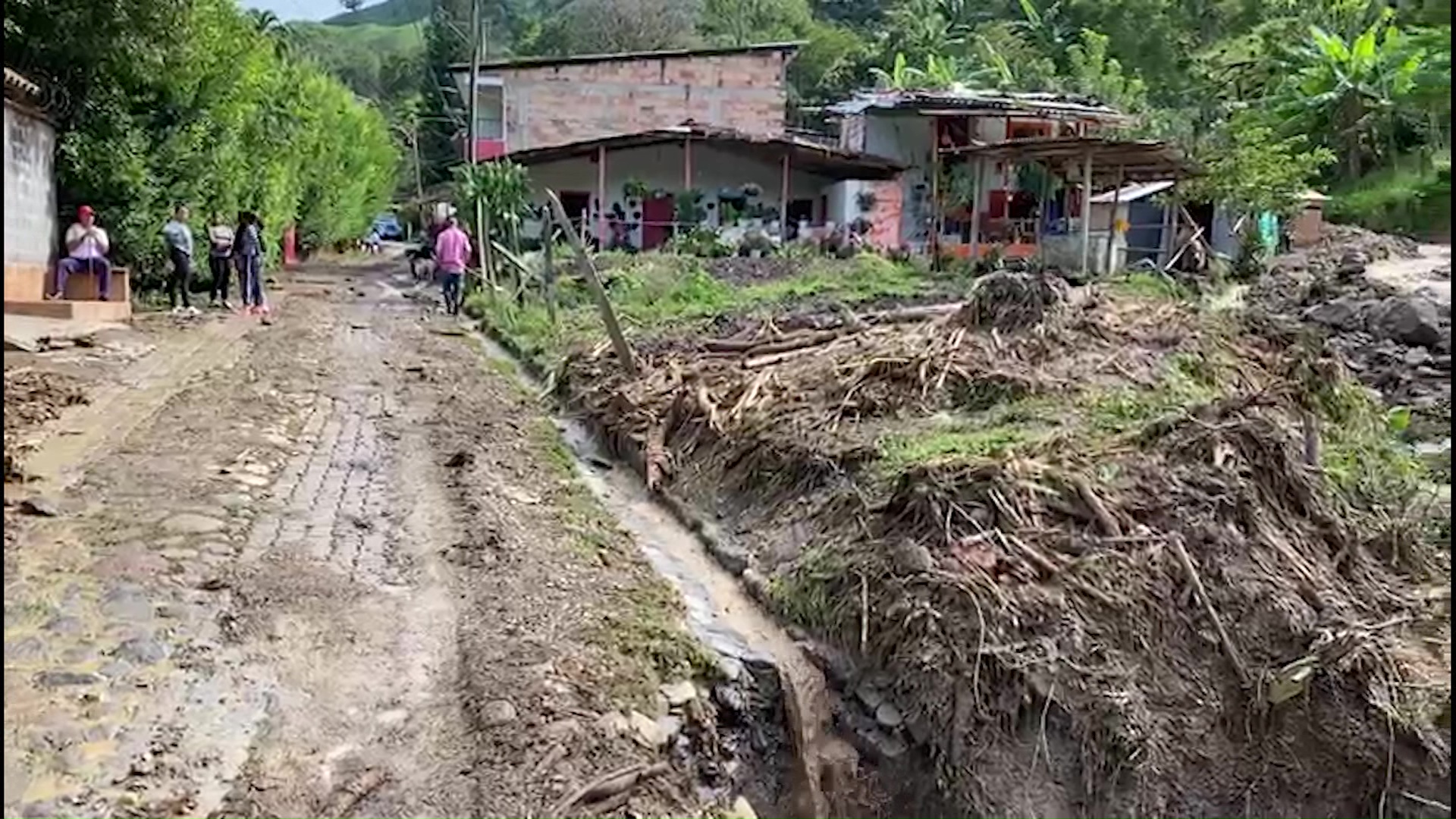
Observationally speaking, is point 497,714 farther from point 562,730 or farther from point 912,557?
point 912,557

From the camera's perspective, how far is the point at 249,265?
707 inches

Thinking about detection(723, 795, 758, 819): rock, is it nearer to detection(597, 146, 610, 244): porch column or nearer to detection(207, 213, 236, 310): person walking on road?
detection(207, 213, 236, 310): person walking on road

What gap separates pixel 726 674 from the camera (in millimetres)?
6332

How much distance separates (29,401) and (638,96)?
28.7 m

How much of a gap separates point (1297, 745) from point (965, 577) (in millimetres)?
2010

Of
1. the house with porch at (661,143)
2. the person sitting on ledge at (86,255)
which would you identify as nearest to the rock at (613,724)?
the person sitting on ledge at (86,255)

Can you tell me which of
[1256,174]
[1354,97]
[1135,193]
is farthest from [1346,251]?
[1354,97]

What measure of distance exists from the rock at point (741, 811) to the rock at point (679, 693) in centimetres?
52

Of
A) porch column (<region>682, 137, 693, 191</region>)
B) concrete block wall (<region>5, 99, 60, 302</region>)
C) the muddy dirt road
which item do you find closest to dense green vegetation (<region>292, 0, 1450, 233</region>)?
the muddy dirt road

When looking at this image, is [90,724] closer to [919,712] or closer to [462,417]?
[919,712]

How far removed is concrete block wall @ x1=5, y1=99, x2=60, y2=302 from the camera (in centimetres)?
1374

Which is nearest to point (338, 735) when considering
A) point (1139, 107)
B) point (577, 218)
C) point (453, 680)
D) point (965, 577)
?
point (453, 680)

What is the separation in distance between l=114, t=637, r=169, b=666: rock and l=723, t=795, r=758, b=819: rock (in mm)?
2510

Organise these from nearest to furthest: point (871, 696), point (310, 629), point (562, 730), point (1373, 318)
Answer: point (562, 730)
point (310, 629)
point (871, 696)
point (1373, 318)
